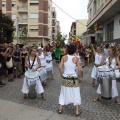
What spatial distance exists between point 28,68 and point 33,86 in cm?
60

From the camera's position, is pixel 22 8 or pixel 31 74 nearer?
pixel 31 74

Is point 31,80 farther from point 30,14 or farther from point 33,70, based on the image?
point 30,14

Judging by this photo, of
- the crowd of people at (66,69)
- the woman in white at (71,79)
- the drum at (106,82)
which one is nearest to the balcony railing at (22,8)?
the crowd of people at (66,69)

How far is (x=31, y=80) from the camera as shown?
7305mm

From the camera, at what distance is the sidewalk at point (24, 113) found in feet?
18.8

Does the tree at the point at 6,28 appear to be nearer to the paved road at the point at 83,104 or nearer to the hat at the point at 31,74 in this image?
the paved road at the point at 83,104

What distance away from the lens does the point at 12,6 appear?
57625mm

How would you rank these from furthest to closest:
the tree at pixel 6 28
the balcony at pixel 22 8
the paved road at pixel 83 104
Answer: the balcony at pixel 22 8, the tree at pixel 6 28, the paved road at pixel 83 104

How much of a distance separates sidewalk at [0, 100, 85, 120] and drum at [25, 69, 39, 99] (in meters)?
0.75

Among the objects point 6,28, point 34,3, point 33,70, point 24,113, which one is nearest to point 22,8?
point 34,3

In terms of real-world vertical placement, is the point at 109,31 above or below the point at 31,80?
above

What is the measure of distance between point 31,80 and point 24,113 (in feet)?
4.69

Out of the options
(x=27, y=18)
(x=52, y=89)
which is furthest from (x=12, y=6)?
(x=52, y=89)

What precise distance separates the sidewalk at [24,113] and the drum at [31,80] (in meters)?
0.75
